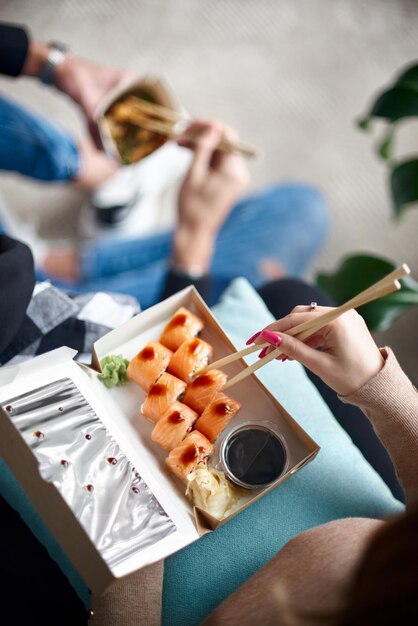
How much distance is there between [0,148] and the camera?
1308 millimetres

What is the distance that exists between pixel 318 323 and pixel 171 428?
0.69 ft

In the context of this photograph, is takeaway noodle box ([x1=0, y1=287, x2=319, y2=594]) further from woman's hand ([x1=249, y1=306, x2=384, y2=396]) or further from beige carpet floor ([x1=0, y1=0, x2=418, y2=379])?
beige carpet floor ([x1=0, y1=0, x2=418, y2=379])

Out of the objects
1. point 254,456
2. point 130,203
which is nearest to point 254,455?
point 254,456

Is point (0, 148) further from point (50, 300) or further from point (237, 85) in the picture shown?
point (237, 85)

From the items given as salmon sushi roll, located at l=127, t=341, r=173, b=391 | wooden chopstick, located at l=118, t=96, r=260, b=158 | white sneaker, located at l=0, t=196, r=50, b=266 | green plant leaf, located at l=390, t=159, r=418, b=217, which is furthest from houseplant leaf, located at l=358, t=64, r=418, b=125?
white sneaker, located at l=0, t=196, r=50, b=266

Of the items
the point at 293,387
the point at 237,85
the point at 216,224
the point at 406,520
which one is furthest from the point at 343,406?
the point at 237,85

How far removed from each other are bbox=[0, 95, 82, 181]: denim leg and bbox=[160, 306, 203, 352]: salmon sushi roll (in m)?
0.73

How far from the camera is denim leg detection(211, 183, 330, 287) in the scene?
1420 mm

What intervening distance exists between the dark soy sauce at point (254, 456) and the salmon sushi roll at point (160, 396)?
0.29ft

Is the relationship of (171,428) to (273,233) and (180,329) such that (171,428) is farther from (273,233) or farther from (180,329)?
(273,233)

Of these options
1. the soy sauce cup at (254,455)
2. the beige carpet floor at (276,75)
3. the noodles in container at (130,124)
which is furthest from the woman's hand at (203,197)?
the beige carpet floor at (276,75)

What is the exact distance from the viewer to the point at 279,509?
2.62 feet

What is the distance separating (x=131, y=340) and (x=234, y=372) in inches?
5.7

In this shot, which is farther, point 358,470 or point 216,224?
point 216,224
